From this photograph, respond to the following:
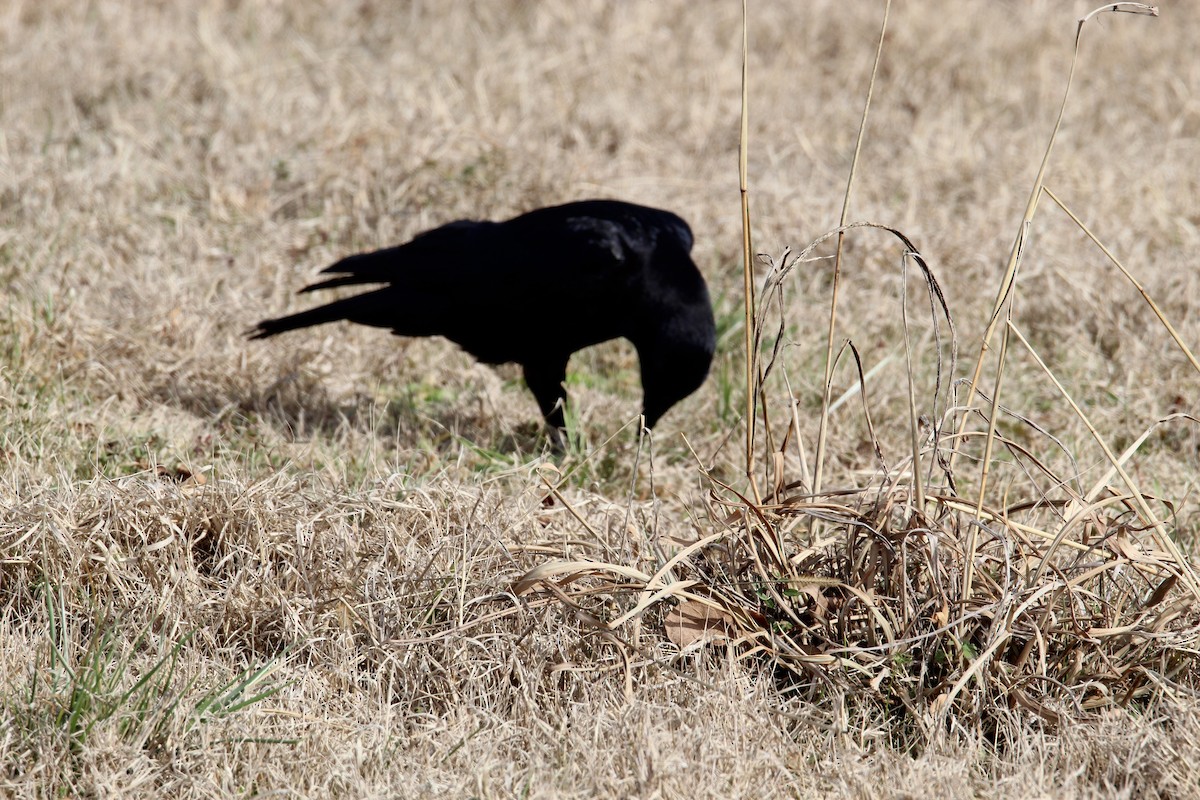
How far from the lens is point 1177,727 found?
2307 millimetres

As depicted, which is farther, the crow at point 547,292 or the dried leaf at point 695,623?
the crow at point 547,292

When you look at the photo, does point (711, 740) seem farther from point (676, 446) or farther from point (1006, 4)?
point (1006, 4)

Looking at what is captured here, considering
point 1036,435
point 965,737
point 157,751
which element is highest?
point 157,751

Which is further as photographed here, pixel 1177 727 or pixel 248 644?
pixel 248 644

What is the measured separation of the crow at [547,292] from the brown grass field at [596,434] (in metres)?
0.25

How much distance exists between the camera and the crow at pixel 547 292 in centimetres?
397

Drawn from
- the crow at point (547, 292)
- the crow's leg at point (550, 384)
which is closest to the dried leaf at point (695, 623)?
the crow at point (547, 292)

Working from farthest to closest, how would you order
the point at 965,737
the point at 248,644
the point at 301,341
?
the point at 301,341, the point at 248,644, the point at 965,737

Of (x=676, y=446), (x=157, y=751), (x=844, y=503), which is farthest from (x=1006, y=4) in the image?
(x=157, y=751)

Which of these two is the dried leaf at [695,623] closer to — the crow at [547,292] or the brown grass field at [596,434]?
the brown grass field at [596,434]

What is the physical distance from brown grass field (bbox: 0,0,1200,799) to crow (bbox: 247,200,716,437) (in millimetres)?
252

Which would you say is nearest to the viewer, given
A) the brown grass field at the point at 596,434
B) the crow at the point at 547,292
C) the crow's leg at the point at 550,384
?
the brown grass field at the point at 596,434

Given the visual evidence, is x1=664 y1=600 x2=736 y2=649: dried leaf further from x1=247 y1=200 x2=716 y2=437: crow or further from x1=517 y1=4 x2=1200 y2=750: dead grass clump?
x1=247 y1=200 x2=716 y2=437: crow

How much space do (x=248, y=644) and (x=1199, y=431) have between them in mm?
3137
